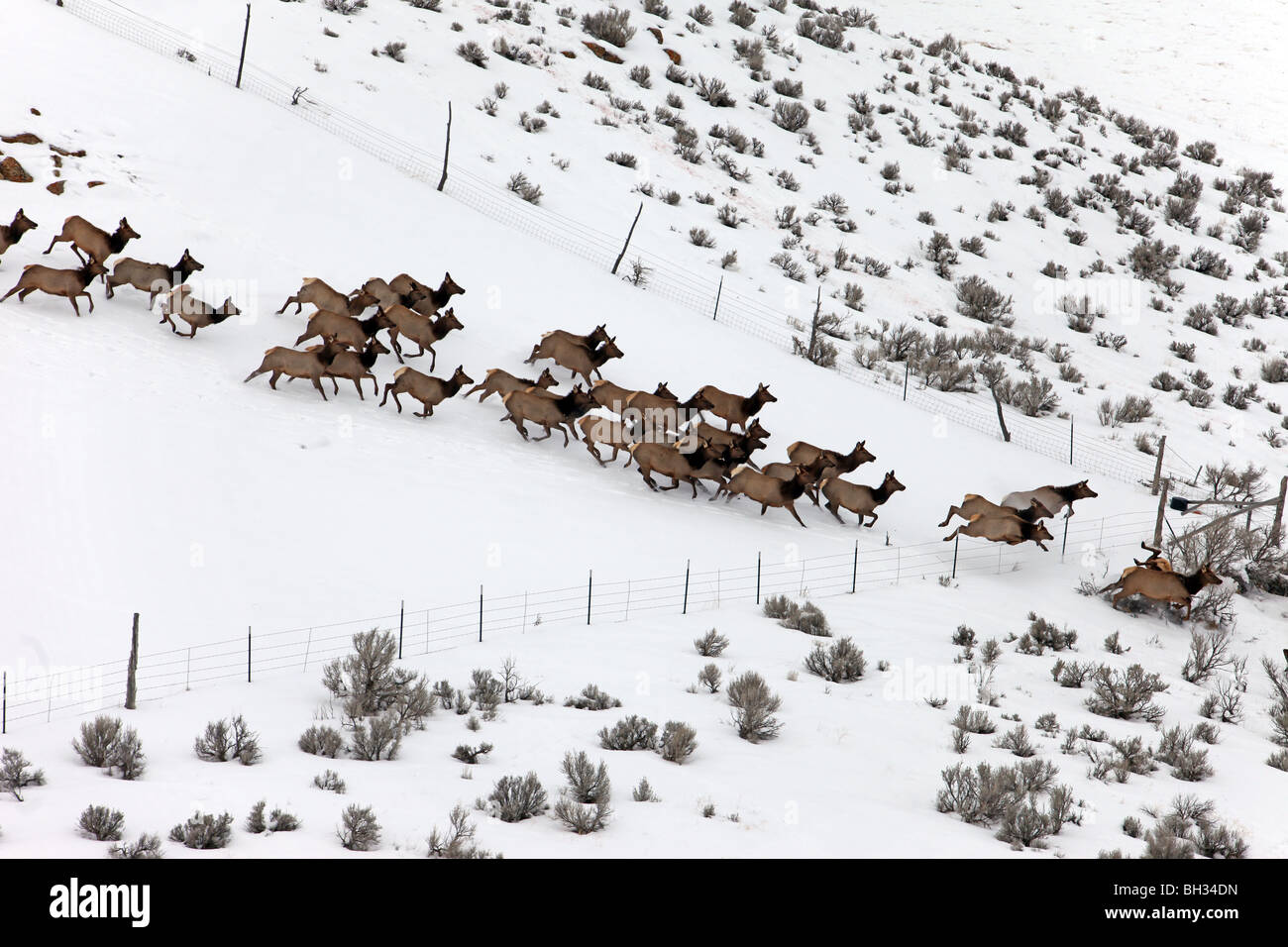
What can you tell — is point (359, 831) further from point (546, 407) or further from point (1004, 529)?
point (1004, 529)

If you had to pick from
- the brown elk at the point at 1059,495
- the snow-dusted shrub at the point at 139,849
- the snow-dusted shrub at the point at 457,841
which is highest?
the brown elk at the point at 1059,495

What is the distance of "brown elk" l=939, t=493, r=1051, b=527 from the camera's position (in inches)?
635

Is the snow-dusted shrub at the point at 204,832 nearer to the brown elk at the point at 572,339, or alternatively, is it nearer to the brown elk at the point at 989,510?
the brown elk at the point at 989,510

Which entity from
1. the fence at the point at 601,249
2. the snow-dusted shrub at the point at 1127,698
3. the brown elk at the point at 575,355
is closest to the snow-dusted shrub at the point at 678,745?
the snow-dusted shrub at the point at 1127,698

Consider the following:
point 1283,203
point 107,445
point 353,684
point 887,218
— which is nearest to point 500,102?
point 887,218

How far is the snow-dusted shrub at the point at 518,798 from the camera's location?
7.21 meters

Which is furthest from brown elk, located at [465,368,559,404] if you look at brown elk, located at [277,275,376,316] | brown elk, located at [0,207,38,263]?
brown elk, located at [0,207,38,263]

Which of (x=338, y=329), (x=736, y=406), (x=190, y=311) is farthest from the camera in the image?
(x=736, y=406)

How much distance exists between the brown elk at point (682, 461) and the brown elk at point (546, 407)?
1.16 metres

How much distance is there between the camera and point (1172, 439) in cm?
2391

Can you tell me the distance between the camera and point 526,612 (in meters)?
12.1

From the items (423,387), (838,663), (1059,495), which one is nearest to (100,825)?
(838,663)

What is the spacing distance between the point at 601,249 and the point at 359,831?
812 inches

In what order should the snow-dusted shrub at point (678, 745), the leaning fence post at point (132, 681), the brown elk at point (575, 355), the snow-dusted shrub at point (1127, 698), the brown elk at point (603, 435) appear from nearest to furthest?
the leaning fence post at point (132, 681)
the snow-dusted shrub at point (678, 745)
the snow-dusted shrub at point (1127, 698)
the brown elk at point (603, 435)
the brown elk at point (575, 355)
